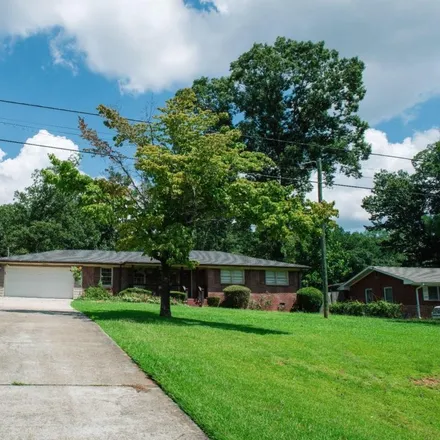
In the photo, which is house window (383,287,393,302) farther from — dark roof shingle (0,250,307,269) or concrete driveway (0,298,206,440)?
concrete driveway (0,298,206,440)

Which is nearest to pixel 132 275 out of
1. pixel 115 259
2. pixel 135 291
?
pixel 115 259

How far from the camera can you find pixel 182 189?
18719 millimetres

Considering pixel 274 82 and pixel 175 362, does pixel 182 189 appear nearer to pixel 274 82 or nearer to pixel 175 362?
pixel 175 362

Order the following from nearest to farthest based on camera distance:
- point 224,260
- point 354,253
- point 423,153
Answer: point 224,260 → point 423,153 → point 354,253

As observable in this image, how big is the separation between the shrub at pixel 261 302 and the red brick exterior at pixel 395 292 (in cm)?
945

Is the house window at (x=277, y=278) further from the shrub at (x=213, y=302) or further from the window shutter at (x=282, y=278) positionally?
the shrub at (x=213, y=302)

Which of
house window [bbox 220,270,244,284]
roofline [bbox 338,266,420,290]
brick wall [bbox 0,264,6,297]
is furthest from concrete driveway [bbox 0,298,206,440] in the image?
roofline [bbox 338,266,420,290]

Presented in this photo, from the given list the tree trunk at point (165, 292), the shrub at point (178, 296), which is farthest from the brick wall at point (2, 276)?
the tree trunk at point (165, 292)

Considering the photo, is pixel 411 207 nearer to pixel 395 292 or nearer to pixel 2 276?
pixel 395 292

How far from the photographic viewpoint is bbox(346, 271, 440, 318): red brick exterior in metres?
36.7

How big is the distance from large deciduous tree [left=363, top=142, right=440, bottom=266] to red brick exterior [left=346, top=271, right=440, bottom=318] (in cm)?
1289

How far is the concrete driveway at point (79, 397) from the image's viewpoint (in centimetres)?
572

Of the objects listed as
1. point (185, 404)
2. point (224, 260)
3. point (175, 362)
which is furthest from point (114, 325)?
point (224, 260)

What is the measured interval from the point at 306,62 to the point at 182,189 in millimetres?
30754
